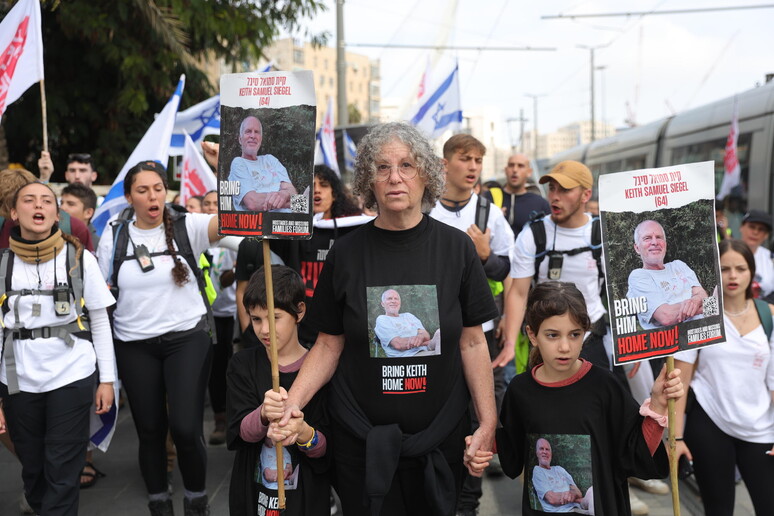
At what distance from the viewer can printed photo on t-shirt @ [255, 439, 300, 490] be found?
10.6 feet

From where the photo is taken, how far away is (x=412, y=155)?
112 inches

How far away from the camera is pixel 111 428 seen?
15.2 ft

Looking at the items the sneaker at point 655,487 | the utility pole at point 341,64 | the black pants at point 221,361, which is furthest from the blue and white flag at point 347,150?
the sneaker at point 655,487

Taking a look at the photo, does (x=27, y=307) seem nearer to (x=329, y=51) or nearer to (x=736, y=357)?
(x=736, y=357)

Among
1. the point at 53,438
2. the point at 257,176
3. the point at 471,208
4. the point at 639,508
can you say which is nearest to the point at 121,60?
the point at 471,208

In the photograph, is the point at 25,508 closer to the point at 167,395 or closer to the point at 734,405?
the point at 167,395

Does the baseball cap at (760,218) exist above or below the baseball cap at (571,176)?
below

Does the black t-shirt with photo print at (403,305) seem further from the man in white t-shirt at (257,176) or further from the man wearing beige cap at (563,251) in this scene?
the man wearing beige cap at (563,251)

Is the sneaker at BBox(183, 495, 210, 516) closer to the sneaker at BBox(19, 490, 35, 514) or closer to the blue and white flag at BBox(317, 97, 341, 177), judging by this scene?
the sneaker at BBox(19, 490, 35, 514)

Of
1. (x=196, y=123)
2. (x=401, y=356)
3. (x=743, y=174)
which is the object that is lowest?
(x=401, y=356)

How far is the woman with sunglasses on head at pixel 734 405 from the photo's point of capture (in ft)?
11.8

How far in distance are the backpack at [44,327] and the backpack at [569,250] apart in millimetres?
2562

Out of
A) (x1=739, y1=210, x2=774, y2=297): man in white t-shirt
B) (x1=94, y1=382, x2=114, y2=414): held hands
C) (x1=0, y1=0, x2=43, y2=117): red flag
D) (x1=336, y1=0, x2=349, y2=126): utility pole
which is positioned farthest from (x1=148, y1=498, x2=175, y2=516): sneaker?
(x1=336, y1=0, x2=349, y2=126): utility pole

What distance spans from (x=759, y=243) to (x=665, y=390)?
14.0 feet
